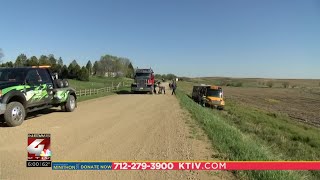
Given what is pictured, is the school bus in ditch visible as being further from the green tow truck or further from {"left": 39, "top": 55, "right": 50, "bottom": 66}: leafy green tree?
{"left": 39, "top": 55, "right": 50, "bottom": 66}: leafy green tree

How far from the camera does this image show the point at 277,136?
18.0 meters

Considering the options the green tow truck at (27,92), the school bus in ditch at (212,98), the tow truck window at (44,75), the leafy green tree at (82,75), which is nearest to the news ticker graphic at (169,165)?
the green tow truck at (27,92)

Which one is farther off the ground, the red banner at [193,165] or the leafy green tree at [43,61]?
the leafy green tree at [43,61]

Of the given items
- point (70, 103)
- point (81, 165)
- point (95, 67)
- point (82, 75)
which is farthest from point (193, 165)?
point (95, 67)

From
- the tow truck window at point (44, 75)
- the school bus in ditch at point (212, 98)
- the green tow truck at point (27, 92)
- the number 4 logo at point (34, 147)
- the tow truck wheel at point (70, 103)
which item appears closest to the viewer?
the number 4 logo at point (34, 147)

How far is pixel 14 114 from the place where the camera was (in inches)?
421

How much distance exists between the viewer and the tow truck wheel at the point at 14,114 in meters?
10.4

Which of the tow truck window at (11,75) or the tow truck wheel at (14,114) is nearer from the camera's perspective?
the tow truck wheel at (14,114)

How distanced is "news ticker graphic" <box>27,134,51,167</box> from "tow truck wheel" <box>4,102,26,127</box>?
190 inches

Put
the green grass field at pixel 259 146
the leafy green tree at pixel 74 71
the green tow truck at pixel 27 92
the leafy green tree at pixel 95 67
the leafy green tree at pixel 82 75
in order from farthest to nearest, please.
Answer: the leafy green tree at pixel 95 67 < the leafy green tree at pixel 74 71 < the leafy green tree at pixel 82 75 < the green tow truck at pixel 27 92 < the green grass field at pixel 259 146

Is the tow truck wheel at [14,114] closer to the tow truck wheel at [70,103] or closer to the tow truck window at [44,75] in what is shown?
the tow truck window at [44,75]

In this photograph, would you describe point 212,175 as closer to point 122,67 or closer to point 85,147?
point 85,147

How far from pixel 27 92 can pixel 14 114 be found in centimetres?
119

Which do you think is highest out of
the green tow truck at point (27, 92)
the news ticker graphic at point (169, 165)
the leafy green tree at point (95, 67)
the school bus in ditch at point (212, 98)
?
the leafy green tree at point (95, 67)
